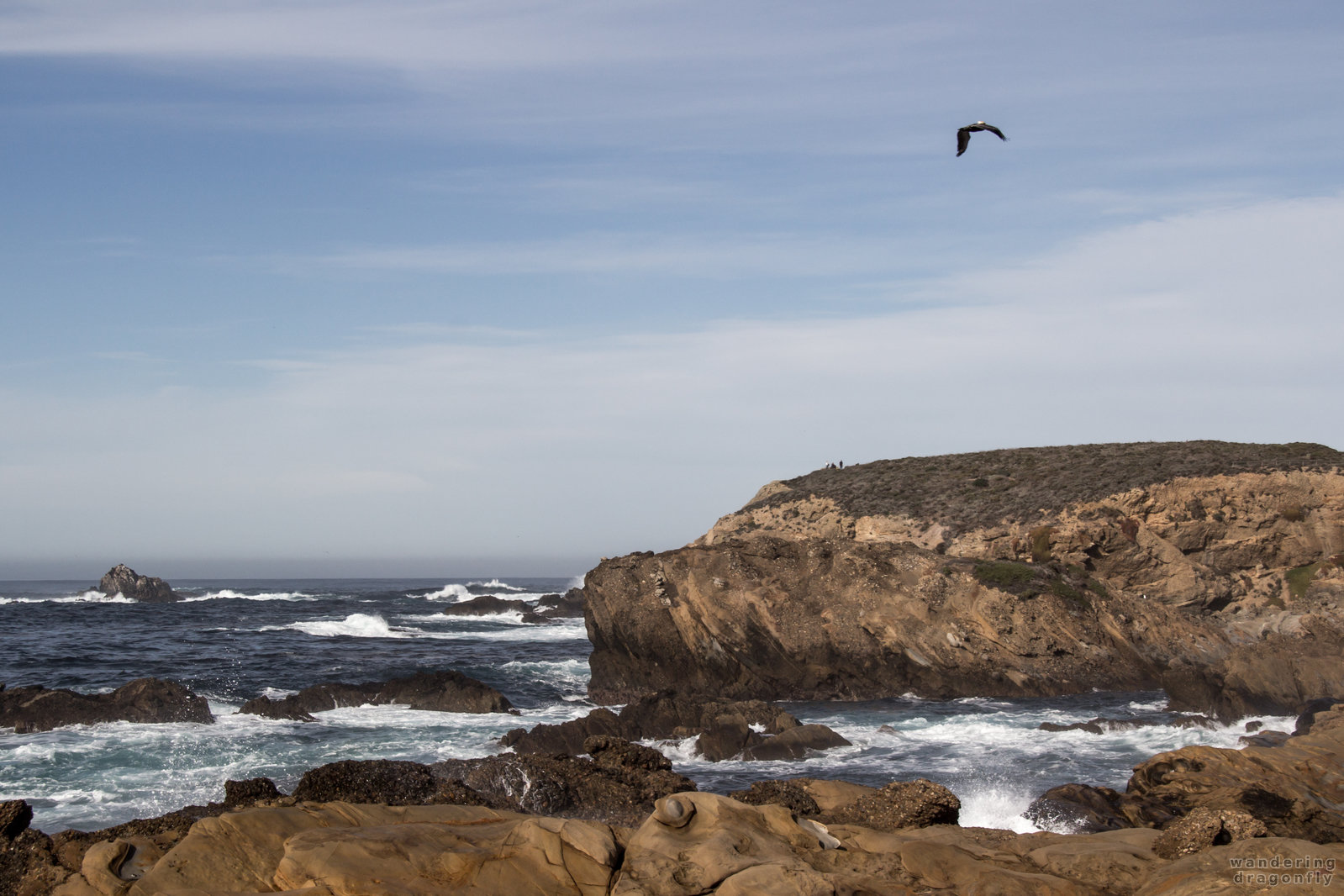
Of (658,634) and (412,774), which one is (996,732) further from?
(412,774)

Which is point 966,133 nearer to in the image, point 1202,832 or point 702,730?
point 1202,832

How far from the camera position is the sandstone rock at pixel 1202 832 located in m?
10.3

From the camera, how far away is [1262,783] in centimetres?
1672

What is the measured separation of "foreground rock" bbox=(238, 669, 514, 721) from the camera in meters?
30.0

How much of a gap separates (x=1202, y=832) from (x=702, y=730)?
54.7ft

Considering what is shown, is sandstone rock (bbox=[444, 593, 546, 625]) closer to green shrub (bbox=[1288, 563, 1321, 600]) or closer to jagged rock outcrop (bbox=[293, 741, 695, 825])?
green shrub (bbox=[1288, 563, 1321, 600])

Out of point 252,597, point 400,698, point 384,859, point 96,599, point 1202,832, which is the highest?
point 384,859

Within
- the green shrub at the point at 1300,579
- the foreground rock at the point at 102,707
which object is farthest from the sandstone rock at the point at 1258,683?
the foreground rock at the point at 102,707

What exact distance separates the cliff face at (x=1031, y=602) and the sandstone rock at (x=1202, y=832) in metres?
19.6

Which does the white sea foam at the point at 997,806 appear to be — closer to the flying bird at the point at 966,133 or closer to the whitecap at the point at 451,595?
the flying bird at the point at 966,133

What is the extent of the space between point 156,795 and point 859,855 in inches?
632

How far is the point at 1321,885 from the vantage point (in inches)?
328

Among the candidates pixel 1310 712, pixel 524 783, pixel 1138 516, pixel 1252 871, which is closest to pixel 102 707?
pixel 524 783

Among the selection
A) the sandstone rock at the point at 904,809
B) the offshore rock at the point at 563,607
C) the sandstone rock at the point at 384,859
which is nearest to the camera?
the sandstone rock at the point at 384,859
